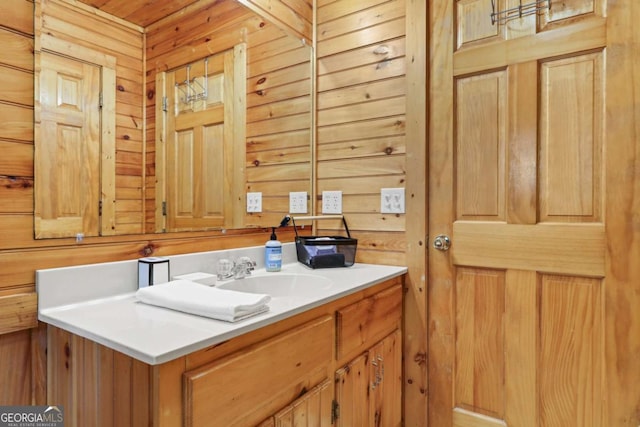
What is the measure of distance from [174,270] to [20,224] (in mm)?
444

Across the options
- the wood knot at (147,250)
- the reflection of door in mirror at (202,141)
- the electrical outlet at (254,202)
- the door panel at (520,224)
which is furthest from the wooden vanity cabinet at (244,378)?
the electrical outlet at (254,202)

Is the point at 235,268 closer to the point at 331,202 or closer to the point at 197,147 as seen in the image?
the point at 197,147

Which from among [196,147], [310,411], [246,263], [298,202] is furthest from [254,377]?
[298,202]

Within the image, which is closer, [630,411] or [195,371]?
[195,371]

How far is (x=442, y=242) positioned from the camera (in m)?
1.56

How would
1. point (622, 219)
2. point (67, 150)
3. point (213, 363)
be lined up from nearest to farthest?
point (213, 363)
point (67, 150)
point (622, 219)

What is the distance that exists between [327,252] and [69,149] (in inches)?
39.1

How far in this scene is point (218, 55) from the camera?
1503 mm

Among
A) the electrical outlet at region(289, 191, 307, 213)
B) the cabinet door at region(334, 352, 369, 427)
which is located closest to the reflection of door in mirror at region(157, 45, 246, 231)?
the electrical outlet at region(289, 191, 307, 213)

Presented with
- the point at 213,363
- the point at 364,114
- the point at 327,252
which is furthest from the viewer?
the point at 364,114

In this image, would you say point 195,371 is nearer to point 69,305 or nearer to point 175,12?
point 69,305

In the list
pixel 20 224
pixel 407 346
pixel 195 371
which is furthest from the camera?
pixel 407 346

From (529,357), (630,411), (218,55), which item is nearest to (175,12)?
(218,55)

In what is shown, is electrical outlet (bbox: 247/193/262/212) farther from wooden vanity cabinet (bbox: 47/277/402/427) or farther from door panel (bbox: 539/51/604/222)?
door panel (bbox: 539/51/604/222)
